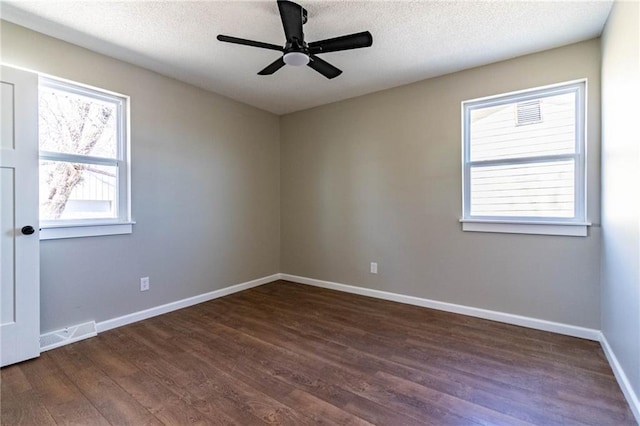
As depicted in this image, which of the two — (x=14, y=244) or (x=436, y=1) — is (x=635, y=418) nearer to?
(x=436, y=1)

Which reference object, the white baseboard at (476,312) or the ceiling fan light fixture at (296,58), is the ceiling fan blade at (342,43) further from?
the white baseboard at (476,312)

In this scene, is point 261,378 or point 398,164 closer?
point 261,378

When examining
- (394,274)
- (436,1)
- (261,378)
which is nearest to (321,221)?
(394,274)

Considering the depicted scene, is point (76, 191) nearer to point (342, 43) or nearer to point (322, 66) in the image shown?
point (322, 66)

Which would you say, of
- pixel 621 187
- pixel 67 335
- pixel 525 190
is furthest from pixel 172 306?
pixel 621 187

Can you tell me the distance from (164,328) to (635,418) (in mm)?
3304

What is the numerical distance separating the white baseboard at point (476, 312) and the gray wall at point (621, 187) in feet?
0.76

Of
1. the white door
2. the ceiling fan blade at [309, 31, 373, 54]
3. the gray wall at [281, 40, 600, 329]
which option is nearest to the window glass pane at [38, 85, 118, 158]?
the white door

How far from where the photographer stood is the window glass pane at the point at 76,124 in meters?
2.48

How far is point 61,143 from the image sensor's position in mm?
2547

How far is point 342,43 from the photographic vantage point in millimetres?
2047

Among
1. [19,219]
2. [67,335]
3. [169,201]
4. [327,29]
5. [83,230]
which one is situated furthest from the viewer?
[169,201]

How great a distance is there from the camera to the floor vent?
237cm

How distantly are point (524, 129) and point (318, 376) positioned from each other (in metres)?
2.82
